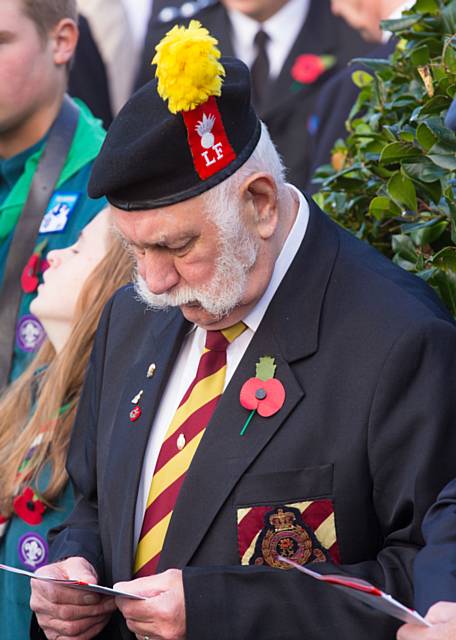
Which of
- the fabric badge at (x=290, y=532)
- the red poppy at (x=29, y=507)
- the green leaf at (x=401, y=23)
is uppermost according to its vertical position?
the green leaf at (x=401, y=23)

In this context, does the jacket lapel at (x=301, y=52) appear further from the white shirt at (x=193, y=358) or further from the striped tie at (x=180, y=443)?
the striped tie at (x=180, y=443)

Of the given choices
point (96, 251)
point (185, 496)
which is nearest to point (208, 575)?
point (185, 496)

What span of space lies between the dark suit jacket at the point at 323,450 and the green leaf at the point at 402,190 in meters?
0.24

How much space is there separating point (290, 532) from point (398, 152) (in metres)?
1.02

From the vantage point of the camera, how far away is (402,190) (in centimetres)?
328

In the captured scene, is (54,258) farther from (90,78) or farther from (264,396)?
(90,78)

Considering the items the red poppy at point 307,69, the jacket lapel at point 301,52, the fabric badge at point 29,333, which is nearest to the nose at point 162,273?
the fabric badge at point 29,333

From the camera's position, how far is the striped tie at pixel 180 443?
300 cm

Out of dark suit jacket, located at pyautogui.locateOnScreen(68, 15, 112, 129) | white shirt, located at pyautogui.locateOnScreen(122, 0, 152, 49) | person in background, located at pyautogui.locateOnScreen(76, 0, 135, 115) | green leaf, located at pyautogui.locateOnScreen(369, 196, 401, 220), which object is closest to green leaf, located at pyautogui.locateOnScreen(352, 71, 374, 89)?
green leaf, located at pyautogui.locateOnScreen(369, 196, 401, 220)

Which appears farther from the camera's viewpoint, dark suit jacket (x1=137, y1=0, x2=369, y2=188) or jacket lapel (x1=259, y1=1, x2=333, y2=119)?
jacket lapel (x1=259, y1=1, x2=333, y2=119)

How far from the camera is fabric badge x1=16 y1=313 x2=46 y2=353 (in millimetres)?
4082

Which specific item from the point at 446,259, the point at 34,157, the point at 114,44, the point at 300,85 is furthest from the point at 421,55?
the point at 114,44

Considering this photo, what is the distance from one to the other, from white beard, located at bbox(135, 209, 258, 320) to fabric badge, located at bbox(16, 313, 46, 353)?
121 cm

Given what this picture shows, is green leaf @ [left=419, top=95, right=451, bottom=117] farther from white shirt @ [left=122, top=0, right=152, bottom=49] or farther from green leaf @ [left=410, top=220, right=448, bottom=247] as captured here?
white shirt @ [left=122, top=0, right=152, bottom=49]
